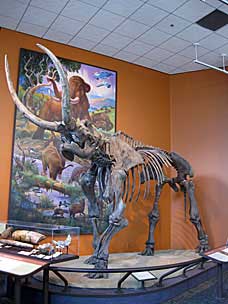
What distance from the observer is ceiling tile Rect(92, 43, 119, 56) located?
582cm

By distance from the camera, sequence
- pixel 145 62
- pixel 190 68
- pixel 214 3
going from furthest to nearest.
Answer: pixel 190 68 < pixel 145 62 < pixel 214 3

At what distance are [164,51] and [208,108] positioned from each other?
1.50 m

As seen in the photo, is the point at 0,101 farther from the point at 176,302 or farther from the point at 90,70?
the point at 176,302

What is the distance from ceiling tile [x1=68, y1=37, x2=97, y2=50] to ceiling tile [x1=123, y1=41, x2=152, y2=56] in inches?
25.6

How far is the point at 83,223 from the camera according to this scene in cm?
547

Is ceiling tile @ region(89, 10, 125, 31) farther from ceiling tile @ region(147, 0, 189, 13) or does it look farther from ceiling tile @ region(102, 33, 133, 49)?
ceiling tile @ region(147, 0, 189, 13)

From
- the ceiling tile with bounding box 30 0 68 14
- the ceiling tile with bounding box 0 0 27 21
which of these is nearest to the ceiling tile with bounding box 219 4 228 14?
the ceiling tile with bounding box 30 0 68 14

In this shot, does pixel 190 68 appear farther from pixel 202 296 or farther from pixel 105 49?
pixel 202 296

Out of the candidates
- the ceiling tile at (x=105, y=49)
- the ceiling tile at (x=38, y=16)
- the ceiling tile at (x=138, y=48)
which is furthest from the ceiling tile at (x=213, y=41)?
the ceiling tile at (x=38, y=16)

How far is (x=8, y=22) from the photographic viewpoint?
496 centimetres

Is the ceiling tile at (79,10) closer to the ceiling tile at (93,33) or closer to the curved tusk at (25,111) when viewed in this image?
the ceiling tile at (93,33)

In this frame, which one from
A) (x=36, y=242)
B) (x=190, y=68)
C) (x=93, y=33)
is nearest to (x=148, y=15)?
(x=93, y=33)

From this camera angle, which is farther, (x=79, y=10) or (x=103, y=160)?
(x=79, y=10)

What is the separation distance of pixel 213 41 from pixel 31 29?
123 inches
